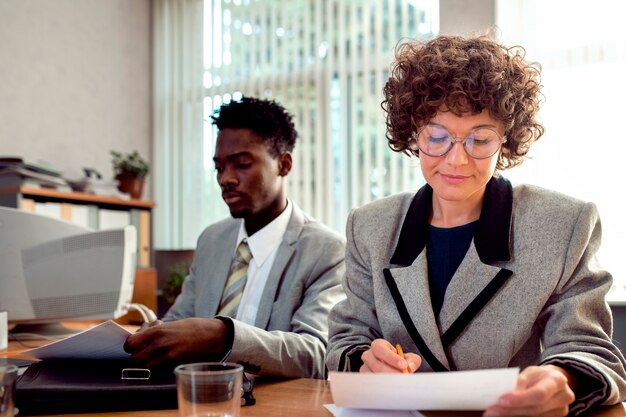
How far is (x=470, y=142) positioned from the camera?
126 cm

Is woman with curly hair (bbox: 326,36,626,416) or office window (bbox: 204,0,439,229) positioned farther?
office window (bbox: 204,0,439,229)

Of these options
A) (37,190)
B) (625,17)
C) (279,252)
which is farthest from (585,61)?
(37,190)

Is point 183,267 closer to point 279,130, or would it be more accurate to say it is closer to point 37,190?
point 37,190

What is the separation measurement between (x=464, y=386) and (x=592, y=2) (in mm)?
3272

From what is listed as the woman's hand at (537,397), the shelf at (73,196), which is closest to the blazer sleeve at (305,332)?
the woman's hand at (537,397)

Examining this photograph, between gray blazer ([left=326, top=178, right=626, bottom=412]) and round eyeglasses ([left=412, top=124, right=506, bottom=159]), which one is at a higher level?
round eyeglasses ([left=412, top=124, right=506, bottom=159])

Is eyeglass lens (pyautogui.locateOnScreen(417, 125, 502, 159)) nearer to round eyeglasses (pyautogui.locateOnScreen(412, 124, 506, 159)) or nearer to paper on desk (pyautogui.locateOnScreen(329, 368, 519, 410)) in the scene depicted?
round eyeglasses (pyautogui.locateOnScreen(412, 124, 506, 159))

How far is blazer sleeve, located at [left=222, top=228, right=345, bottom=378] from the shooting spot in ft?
4.43

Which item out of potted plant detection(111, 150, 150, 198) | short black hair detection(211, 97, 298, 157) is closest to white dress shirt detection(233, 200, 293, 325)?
short black hair detection(211, 97, 298, 157)

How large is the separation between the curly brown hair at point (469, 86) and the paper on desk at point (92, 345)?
759 mm

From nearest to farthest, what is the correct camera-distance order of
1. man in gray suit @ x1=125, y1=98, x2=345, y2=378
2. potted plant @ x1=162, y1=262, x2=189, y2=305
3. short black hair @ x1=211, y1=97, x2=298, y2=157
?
man in gray suit @ x1=125, y1=98, x2=345, y2=378 < short black hair @ x1=211, y1=97, x2=298, y2=157 < potted plant @ x1=162, y1=262, x2=189, y2=305

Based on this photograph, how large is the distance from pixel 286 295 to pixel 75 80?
3352 millimetres

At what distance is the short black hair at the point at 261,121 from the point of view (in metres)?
2.12

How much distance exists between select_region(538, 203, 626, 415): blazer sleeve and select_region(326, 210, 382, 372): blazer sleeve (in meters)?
0.35
